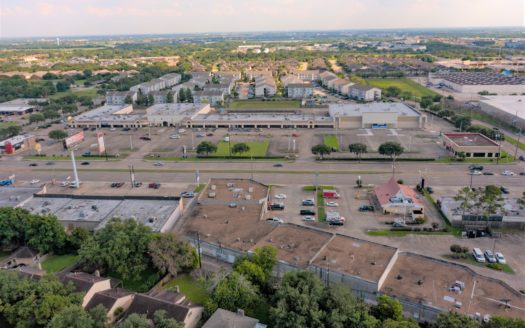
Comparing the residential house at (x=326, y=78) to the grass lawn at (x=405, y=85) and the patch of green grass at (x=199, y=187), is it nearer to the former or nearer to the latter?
the grass lawn at (x=405, y=85)

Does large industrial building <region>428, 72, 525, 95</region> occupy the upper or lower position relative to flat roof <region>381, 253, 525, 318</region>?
upper

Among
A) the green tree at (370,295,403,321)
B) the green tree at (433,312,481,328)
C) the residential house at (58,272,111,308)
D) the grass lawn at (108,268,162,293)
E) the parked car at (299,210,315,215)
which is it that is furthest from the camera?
the parked car at (299,210,315,215)

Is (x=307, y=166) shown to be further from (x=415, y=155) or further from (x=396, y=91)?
(x=396, y=91)

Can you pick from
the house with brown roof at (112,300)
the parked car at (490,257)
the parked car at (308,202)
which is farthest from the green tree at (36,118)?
the parked car at (490,257)

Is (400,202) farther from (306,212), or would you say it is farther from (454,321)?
(454,321)

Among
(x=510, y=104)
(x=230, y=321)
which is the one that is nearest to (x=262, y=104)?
(x=510, y=104)

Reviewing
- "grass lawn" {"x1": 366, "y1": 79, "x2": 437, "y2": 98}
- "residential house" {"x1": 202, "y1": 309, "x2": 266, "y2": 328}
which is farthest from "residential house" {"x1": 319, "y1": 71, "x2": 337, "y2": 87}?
"residential house" {"x1": 202, "y1": 309, "x2": 266, "y2": 328}

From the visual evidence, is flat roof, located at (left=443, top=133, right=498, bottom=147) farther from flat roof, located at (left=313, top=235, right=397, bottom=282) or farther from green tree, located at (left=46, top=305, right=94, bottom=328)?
green tree, located at (left=46, top=305, right=94, bottom=328)
